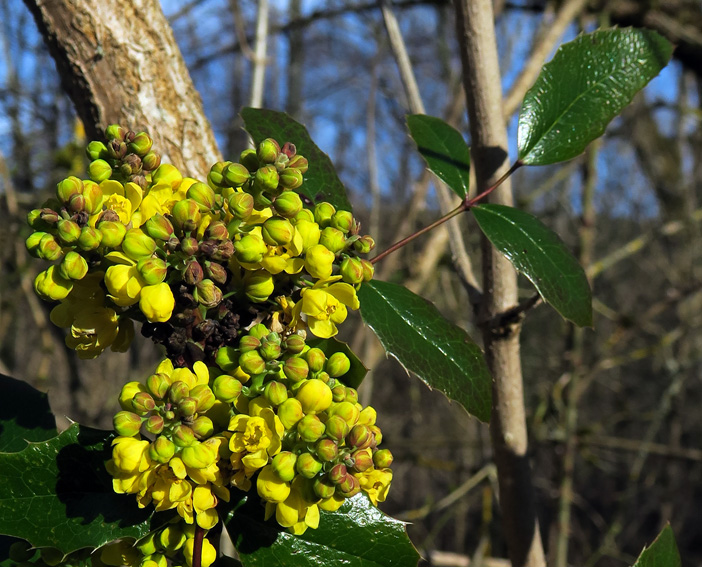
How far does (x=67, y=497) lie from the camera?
0.67 m

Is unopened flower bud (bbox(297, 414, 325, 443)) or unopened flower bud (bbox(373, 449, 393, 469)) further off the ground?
unopened flower bud (bbox(297, 414, 325, 443))

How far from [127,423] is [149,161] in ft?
0.88

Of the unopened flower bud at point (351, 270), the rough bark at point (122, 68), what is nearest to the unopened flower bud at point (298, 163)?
the unopened flower bud at point (351, 270)

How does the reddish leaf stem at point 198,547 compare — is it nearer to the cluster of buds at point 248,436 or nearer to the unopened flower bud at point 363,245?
the cluster of buds at point 248,436

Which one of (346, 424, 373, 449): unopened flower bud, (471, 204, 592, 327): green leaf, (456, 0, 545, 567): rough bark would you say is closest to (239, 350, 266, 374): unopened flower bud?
(346, 424, 373, 449): unopened flower bud

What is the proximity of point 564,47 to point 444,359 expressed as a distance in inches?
18.8

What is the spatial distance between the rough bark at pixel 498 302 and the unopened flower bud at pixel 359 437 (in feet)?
1.33

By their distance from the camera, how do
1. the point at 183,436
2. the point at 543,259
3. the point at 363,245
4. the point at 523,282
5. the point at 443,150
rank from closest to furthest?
the point at 183,436, the point at 363,245, the point at 543,259, the point at 443,150, the point at 523,282

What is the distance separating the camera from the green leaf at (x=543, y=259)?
0.78 m

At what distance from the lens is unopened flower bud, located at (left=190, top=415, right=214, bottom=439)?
0.57 meters

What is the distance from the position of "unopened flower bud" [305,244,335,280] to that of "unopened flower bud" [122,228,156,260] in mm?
147

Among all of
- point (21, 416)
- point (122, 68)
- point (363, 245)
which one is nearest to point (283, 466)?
point (363, 245)

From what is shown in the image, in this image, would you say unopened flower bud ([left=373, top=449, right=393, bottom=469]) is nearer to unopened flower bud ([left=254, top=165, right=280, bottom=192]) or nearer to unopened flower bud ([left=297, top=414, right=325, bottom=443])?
unopened flower bud ([left=297, top=414, right=325, bottom=443])

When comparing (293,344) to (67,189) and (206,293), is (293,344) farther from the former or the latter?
(67,189)
